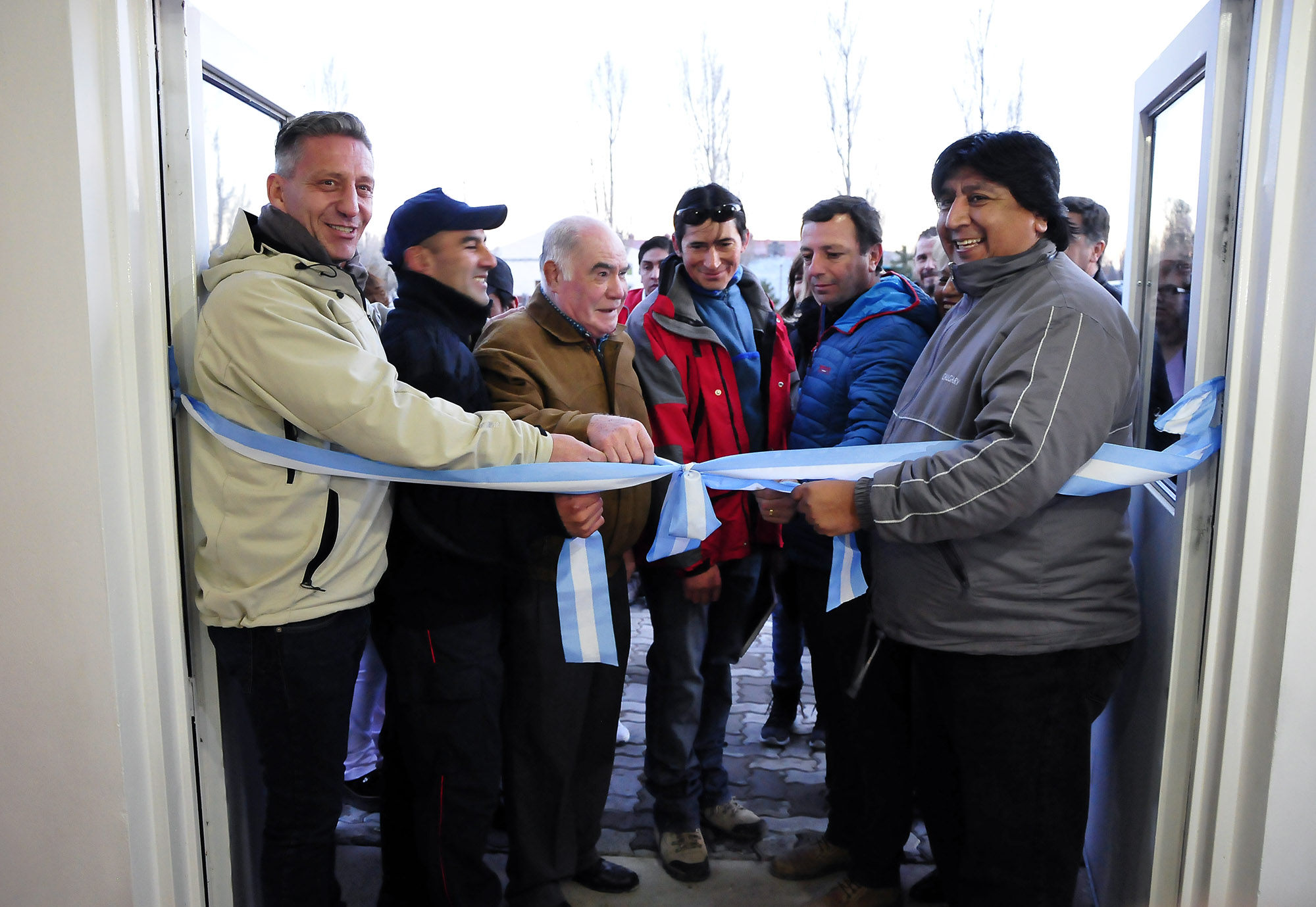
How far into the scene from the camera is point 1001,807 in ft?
7.27

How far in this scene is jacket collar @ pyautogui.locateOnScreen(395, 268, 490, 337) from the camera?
97.1 inches

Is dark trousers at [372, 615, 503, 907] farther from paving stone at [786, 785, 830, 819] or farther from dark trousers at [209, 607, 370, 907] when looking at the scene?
paving stone at [786, 785, 830, 819]

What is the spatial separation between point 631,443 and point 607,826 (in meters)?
1.72

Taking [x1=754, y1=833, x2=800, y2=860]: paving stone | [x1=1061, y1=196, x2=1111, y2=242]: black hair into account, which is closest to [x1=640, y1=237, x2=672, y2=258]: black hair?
[x1=1061, y1=196, x2=1111, y2=242]: black hair

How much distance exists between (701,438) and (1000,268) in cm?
114

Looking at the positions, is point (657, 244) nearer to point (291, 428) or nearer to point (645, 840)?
point (645, 840)

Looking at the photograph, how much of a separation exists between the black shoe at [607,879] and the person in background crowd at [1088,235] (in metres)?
2.82

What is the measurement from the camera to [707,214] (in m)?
3.13

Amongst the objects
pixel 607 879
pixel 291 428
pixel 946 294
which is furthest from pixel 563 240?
pixel 607 879

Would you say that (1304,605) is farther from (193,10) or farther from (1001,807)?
(193,10)

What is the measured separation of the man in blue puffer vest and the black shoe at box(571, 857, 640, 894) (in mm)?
498

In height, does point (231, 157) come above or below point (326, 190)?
above

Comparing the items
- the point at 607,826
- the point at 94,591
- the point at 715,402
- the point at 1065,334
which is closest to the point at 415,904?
the point at 607,826

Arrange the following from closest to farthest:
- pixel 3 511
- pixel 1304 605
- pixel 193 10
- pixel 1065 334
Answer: pixel 1304 605 < pixel 3 511 < pixel 1065 334 < pixel 193 10
